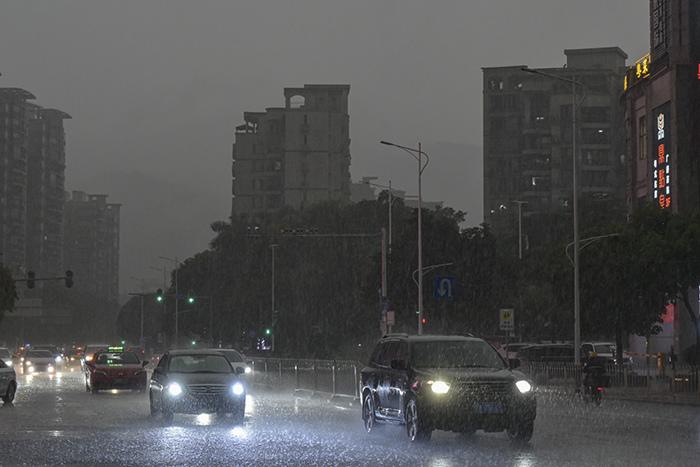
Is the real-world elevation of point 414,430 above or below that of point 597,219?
below

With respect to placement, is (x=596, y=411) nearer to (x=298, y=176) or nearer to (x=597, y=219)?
(x=597, y=219)

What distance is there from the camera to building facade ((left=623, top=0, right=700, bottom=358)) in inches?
2373

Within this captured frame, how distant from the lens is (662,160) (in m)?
61.7

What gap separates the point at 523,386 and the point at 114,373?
905 inches

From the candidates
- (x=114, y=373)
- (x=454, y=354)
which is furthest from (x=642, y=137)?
(x=454, y=354)

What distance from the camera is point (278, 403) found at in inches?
1363

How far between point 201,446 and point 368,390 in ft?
14.9

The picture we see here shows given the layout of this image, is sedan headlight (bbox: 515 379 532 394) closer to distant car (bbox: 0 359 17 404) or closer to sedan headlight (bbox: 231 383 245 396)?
sedan headlight (bbox: 231 383 245 396)

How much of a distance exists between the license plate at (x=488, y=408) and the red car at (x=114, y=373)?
892 inches

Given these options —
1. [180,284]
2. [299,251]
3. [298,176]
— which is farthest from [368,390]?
[298,176]

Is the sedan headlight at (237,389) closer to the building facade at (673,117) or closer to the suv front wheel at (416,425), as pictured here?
the suv front wheel at (416,425)

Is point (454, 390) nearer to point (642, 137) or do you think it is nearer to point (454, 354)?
point (454, 354)

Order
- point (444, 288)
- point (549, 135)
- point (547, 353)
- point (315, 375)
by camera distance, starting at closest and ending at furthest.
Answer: point (315, 375) < point (547, 353) < point (444, 288) < point (549, 135)

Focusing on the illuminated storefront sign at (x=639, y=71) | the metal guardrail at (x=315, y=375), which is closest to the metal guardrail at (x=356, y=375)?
the metal guardrail at (x=315, y=375)
